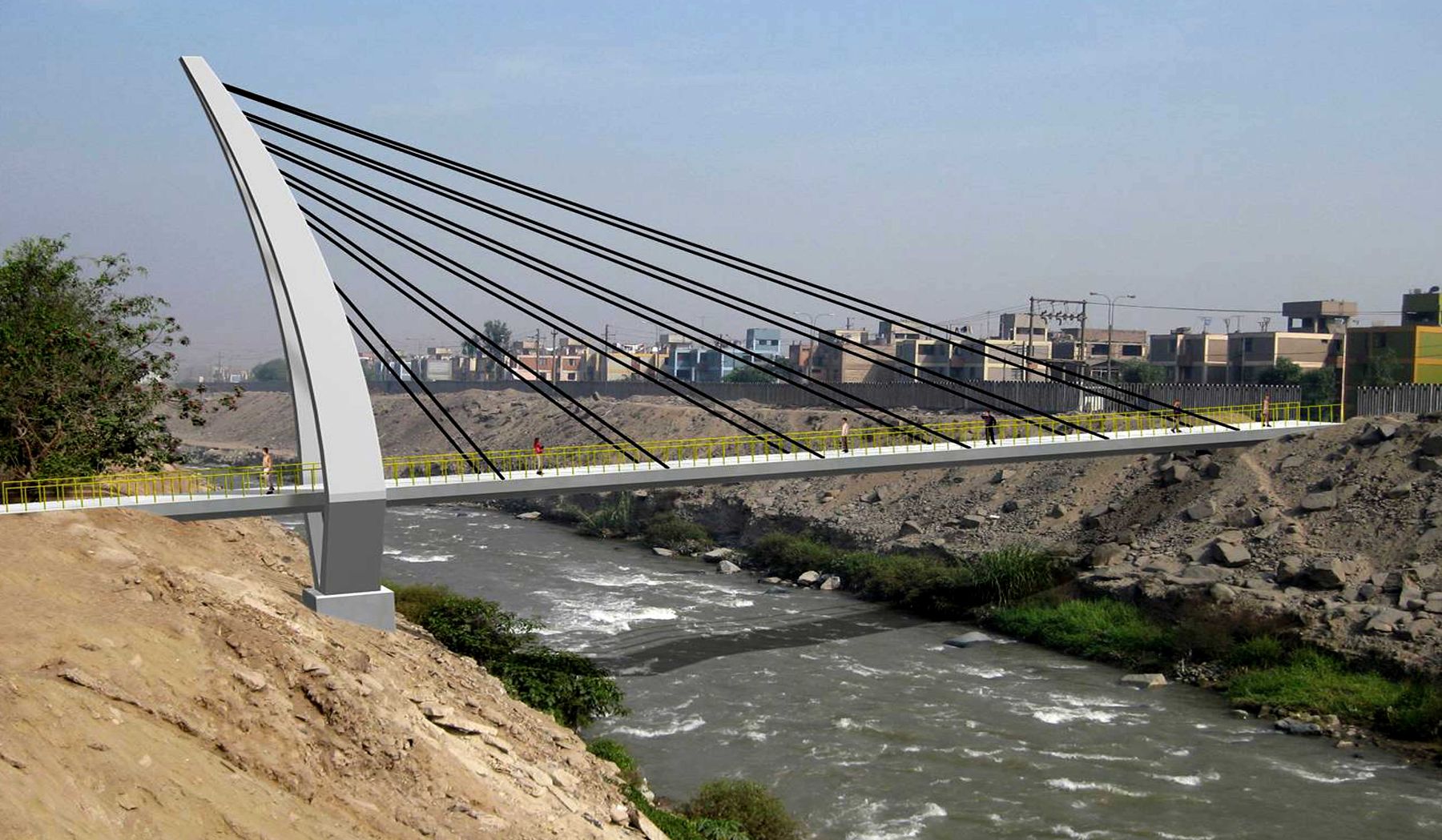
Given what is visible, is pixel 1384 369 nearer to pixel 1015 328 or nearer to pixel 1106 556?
pixel 1106 556

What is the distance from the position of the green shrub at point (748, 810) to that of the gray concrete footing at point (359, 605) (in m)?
6.60

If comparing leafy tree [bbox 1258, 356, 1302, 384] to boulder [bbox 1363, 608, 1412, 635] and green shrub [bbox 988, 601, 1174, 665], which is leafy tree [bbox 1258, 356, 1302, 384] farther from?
boulder [bbox 1363, 608, 1412, 635]

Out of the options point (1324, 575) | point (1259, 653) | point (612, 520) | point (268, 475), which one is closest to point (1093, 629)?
point (1259, 653)

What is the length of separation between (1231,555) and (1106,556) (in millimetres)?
3623

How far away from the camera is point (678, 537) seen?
46.8m

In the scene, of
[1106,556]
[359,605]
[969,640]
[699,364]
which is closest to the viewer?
[359,605]

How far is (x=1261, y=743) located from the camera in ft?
77.2

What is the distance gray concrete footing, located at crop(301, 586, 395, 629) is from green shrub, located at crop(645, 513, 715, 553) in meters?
24.9

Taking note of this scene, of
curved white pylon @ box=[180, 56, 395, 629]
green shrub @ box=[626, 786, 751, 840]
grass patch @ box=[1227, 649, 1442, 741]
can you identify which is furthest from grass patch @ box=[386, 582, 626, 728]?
grass patch @ box=[1227, 649, 1442, 741]

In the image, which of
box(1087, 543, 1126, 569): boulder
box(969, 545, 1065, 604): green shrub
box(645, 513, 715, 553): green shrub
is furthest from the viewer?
box(645, 513, 715, 553): green shrub

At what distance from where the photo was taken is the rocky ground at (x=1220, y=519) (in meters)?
28.7

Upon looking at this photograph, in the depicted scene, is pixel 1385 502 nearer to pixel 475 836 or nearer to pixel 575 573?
pixel 575 573

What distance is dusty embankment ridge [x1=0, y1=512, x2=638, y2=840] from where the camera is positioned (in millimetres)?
11727

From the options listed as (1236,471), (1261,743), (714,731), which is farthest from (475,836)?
(1236,471)
